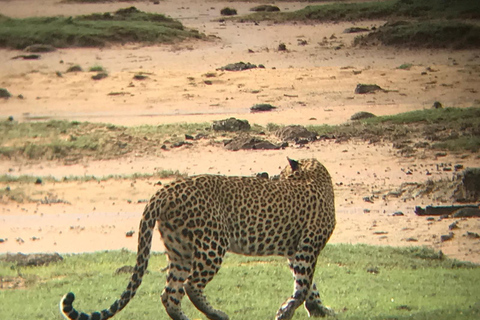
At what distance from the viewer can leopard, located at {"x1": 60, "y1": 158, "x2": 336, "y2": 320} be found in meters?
8.23

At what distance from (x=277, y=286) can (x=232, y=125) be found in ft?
36.2

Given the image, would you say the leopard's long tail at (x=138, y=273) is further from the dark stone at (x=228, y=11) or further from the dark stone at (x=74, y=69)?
the dark stone at (x=228, y=11)

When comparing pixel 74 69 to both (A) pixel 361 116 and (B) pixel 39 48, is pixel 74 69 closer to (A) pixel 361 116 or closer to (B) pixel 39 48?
(B) pixel 39 48

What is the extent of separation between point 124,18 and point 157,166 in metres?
23.9

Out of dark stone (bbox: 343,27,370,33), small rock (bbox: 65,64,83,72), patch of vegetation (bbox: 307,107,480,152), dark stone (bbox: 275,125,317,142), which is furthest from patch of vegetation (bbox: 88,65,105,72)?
dark stone (bbox: 343,27,370,33)

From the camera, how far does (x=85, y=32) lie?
36.8 metres

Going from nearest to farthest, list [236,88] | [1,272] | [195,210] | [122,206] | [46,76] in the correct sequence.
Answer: [195,210]
[1,272]
[122,206]
[236,88]
[46,76]

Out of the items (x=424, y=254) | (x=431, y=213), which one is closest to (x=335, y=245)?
(x=424, y=254)

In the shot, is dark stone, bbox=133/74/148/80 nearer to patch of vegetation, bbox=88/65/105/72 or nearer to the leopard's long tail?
patch of vegetation, bbox=88/65/105/72

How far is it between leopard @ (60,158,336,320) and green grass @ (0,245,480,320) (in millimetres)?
618

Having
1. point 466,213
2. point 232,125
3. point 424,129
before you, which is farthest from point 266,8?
point 466,213

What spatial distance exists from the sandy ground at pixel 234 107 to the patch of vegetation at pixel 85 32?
910 mm

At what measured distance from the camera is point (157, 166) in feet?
61.2

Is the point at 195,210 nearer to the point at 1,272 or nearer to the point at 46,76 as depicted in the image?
the point at 1,272
